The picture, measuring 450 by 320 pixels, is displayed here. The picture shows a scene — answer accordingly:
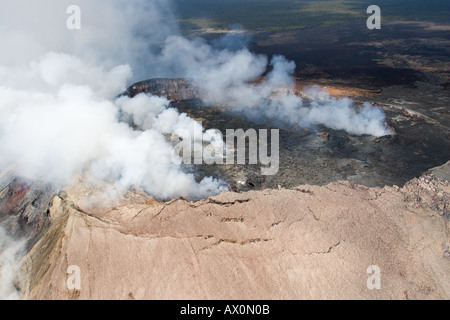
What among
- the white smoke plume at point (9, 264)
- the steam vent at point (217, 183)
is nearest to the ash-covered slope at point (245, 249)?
the steam vent at point (217, 183)

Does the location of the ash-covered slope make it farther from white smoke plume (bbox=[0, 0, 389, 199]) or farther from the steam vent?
white smoke plume (bbox=[0, 0, 389, 199])

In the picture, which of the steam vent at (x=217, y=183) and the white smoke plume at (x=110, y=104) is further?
the white smoke plume at (x=110, y=104)

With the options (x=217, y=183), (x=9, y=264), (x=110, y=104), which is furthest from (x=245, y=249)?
(x=110, y=104)

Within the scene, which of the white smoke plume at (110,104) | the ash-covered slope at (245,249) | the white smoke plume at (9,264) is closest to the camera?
the ash-covered slope at (245,249)

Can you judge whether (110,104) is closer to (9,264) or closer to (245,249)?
(9,264)

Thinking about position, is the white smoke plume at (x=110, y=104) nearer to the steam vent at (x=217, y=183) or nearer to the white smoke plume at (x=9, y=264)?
the steam vent at (x=217, y=183)
